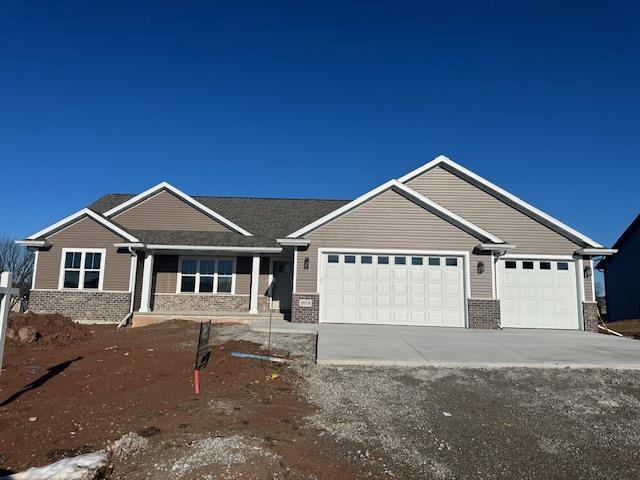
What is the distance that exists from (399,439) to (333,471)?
1199 mm

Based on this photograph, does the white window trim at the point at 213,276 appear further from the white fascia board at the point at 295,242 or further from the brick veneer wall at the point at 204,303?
the white fascia board at the point at 295,242

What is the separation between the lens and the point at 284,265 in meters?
18.0

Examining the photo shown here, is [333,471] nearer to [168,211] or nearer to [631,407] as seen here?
[631,407]

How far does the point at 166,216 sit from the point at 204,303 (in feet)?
13.5

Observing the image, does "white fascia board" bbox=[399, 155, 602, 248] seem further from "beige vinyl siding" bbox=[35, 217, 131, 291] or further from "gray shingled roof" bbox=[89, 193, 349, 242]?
"beige vinyl siding" bbox=[35, 217, 131, 291]

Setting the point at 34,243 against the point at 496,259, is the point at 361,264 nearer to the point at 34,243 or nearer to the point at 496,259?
the point at 496,259

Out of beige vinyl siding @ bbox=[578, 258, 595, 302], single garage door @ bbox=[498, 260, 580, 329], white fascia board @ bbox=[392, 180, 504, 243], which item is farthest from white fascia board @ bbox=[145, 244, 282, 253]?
beige vinyl siding @ bbox=[578, 258, 595, 302]

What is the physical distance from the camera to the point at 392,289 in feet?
49.0

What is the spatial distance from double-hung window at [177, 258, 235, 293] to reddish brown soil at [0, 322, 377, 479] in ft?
26.0

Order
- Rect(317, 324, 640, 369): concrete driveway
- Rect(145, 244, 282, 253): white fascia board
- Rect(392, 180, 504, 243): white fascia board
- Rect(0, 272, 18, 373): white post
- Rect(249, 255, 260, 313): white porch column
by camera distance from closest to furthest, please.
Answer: Rect(0, 272, 18, 373): white post
Rect(317, 324, 640, 369): concrete driveway
Rect(392, 180, 504, 243): white fascia board
Rect(145, 244, 282, 253): white fascia board
Rect(249, 255, 260, 313): white porch column

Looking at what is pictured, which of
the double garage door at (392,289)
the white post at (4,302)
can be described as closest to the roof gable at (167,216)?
the double garage door at (392,289)

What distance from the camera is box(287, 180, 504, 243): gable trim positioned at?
15133 mm

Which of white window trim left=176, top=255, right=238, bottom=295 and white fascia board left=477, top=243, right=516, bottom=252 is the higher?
white fascia board left=477, top=243, right=516, bottom=252

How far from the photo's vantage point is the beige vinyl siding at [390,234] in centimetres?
1497
